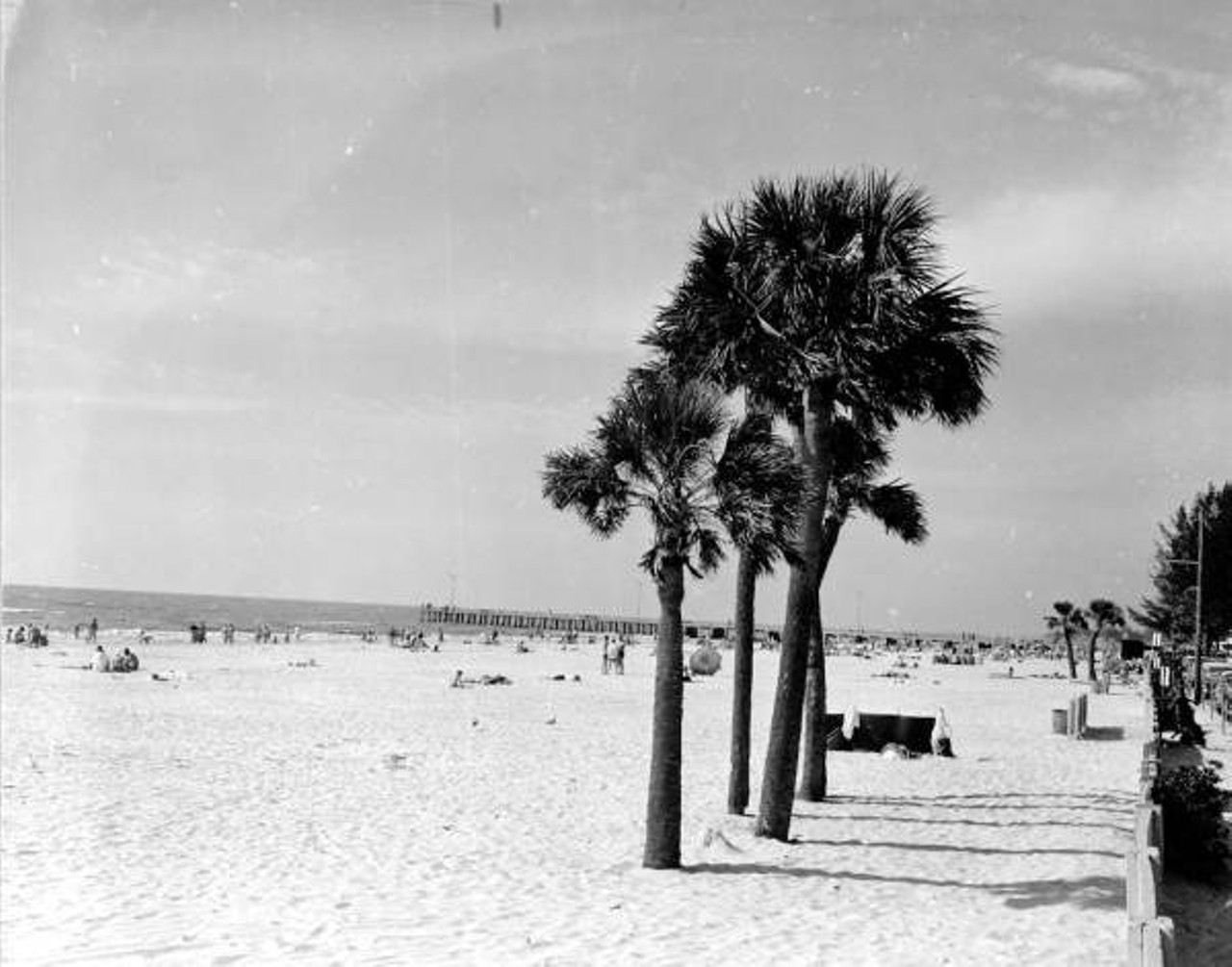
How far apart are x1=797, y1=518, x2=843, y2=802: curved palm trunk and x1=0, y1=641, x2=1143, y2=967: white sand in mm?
310

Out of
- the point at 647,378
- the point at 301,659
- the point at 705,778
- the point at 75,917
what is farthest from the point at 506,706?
the point at 301,659

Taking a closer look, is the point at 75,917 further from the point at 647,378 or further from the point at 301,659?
the point at 301,659

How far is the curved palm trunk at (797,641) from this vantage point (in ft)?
40.0

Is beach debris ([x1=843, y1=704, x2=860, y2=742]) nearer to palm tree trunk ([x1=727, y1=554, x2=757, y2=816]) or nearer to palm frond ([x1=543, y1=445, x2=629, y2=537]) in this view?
palm tree trunk ([x1=727, y1=554, x2=757, y2=816])

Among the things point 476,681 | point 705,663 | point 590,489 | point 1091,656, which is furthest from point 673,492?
point 1091,656

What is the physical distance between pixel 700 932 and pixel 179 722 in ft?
53.6

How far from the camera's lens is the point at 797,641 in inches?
484

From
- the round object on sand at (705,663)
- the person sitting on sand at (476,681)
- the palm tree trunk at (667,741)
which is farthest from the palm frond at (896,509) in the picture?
the round object on sand at (705,663)

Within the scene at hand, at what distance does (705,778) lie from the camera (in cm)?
1741

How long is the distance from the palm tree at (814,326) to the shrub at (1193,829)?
3835mm

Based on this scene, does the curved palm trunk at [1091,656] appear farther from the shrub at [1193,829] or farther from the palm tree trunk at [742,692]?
the palm tree trunk at [742,692]

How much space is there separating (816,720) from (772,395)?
4324 mm

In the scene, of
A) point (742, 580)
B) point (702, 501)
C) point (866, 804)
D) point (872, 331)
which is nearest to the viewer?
point (702, 501)

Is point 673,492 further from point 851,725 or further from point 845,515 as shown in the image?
point 851,725
